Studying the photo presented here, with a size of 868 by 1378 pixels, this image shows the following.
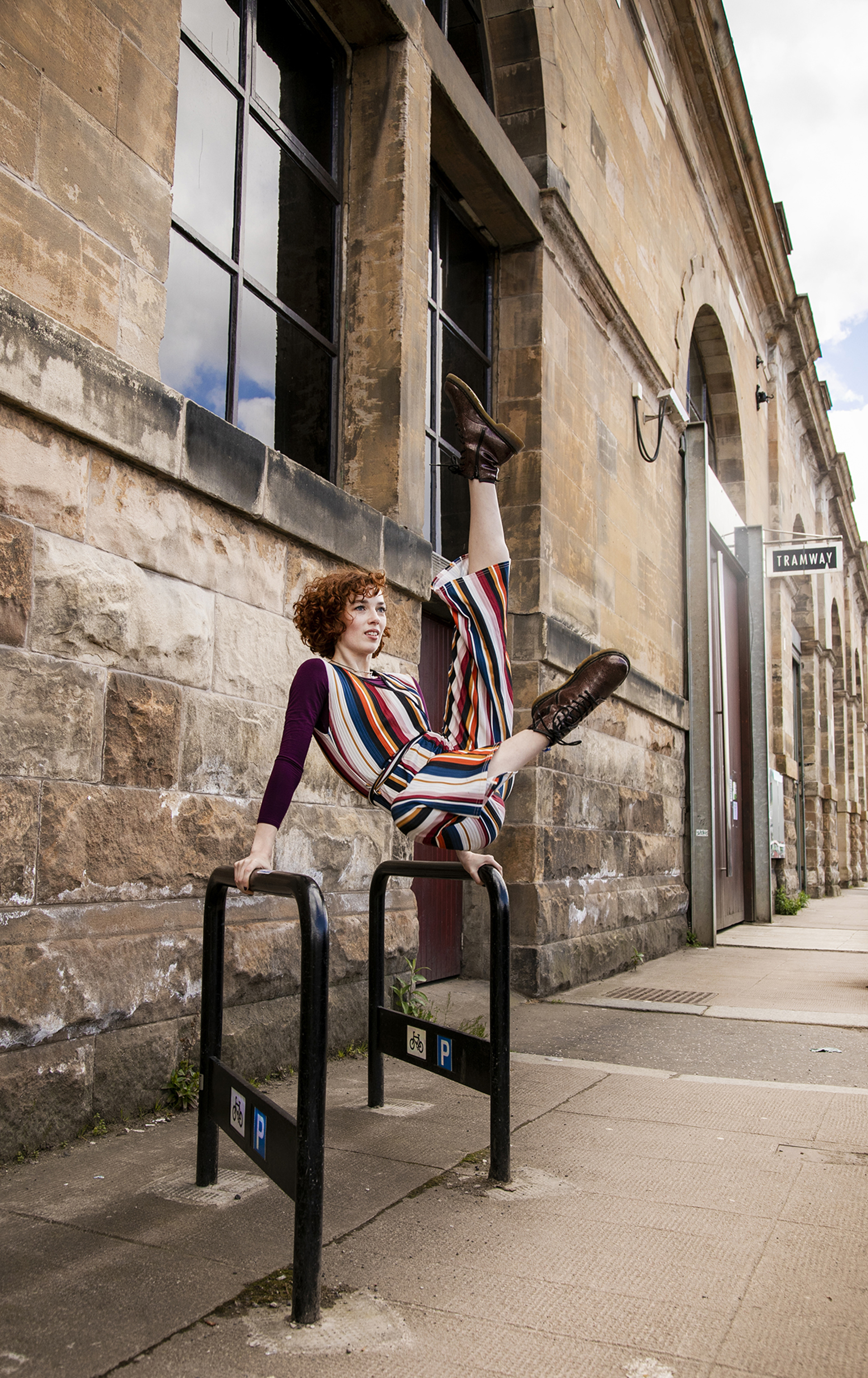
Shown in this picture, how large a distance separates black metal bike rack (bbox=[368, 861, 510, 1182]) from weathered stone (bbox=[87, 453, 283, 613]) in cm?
123

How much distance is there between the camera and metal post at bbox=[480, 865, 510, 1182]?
2.67m

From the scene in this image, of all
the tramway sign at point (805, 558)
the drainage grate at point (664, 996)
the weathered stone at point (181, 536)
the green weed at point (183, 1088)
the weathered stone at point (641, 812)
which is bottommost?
the drainage grate at point (664, 996)

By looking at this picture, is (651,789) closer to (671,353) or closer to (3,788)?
(671,353)

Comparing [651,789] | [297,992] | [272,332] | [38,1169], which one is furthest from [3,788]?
[651,789]

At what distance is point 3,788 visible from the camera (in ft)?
8.96

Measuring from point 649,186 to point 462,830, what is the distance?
29.1ft

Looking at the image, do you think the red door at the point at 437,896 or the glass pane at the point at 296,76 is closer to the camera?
the glass pane at the point at 296,76

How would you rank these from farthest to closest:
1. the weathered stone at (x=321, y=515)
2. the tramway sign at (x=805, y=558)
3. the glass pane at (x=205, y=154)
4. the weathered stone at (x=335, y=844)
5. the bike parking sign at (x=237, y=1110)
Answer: the tramway sign at (x=805, y=558) → the glass pane at (x=205, y=154) → the weathered stone at (x=335, y=844) → the weathered stone at (x=321, y=515) → the bike parking sign at (x=237, y=1110)

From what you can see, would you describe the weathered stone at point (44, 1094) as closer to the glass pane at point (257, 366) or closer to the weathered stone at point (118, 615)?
the weathered stone at point (118, 615)

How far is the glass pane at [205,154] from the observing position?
418 cm

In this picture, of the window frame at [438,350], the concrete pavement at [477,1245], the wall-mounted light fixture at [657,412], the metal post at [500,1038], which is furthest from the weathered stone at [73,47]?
the wall-mounted light fixture at [657,412]

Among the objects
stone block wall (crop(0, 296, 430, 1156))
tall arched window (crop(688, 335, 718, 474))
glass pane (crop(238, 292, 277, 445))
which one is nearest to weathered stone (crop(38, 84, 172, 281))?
stone block wall (crop(0, 296, 430, 1156))

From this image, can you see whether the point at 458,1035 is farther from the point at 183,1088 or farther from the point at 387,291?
the point at 387,291

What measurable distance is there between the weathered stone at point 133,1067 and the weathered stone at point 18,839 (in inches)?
20.9
